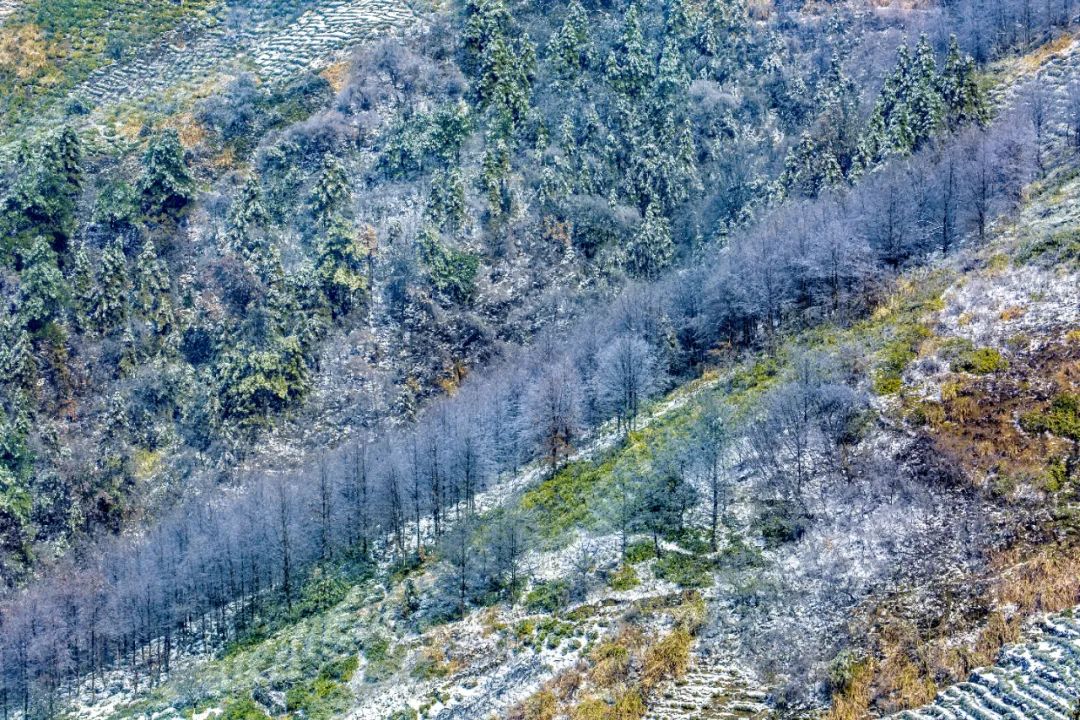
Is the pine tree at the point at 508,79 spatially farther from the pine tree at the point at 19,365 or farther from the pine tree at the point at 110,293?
the pine tree at the point at 19,365

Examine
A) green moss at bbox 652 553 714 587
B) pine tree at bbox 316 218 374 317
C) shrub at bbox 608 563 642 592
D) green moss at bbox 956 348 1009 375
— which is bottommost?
shrub at bbox 608 563 642 592

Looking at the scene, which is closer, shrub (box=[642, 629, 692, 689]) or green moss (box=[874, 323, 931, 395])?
shrub (box=[642, 629, 692, 689])

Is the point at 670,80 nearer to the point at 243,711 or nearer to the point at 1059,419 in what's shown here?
the point at 1059,419

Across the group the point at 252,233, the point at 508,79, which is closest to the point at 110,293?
the point at 252,233

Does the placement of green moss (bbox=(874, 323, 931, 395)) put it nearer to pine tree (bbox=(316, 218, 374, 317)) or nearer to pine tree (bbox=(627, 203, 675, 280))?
pine tree (bbox=(627, 203, 675, 280))

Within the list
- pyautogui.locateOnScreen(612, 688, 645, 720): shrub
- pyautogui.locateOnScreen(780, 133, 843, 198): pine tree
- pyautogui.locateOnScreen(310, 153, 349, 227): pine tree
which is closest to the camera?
pyautogui.locateOnScreen(612, 688, 645, 720): shrub

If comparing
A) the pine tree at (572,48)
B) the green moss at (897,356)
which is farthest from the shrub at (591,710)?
the pine tree at (572,48)

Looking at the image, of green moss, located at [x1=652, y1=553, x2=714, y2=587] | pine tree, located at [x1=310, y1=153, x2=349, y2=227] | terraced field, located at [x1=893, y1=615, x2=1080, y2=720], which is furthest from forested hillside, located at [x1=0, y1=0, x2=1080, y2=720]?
pine tree, located at [x1=310, y1=153, x2=349, y2=227]

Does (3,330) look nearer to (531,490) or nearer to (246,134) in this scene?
(246,134)
